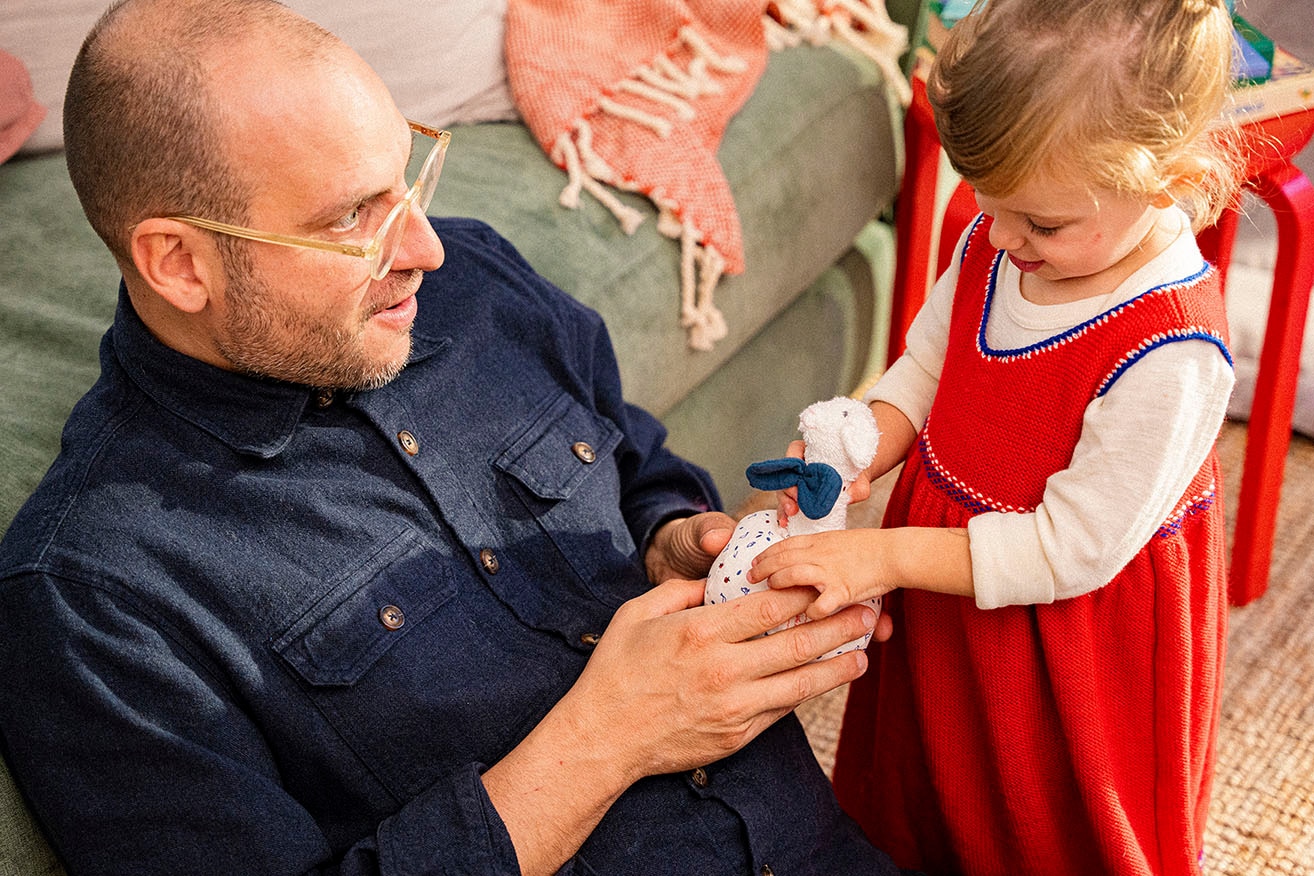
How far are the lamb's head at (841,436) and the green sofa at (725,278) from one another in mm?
509

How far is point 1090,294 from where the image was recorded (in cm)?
85

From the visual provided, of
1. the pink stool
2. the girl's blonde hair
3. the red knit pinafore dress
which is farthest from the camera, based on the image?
the pink stool

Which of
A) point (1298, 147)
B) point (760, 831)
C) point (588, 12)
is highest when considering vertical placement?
point (588, 12)

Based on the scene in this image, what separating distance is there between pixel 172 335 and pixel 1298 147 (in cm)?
129

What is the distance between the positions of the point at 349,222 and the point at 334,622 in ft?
1.00

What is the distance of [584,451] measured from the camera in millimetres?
1089

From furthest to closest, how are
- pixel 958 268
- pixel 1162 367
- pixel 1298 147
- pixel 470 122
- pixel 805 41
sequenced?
pixel 805 41 < pixel 470 122 < pixel 1298 147 < pixel 958 268 < pixel 1162 367

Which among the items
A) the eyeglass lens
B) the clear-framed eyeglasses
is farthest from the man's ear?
the eyeglass lens

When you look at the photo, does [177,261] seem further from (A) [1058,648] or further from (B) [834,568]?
(A) [1058,648]

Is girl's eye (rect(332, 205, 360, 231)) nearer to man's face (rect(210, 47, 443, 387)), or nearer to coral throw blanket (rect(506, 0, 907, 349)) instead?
man's face (rect(210, 47, 443, 387))

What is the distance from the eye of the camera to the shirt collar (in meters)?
0.89

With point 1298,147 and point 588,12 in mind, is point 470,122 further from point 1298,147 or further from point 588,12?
point 1298,147

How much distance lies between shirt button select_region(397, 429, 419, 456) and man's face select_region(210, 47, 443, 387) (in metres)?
0.05

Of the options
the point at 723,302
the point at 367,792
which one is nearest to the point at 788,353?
the point at 723,302
